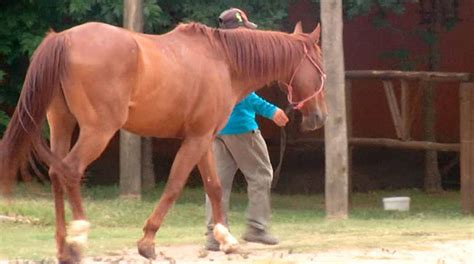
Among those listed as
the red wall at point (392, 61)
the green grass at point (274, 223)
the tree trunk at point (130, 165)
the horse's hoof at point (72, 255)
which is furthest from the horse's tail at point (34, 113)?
the red wall at point (392, 61)

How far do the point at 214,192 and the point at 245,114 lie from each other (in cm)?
85

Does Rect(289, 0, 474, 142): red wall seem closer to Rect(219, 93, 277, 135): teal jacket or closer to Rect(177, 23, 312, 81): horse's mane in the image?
Rect(219, 93, 277, 135): teal jacket

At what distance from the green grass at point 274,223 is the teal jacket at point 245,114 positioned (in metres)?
1.02

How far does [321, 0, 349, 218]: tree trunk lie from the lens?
12969mm

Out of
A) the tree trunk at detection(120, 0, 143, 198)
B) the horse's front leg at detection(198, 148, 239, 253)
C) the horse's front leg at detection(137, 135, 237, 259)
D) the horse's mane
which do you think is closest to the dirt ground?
the horse's front leg at detection(198, 148, 239, 253)

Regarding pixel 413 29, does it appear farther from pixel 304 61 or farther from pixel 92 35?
pixel 92 35

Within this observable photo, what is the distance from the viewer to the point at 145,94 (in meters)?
8.44

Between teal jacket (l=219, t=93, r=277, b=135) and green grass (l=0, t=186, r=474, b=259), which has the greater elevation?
teal jacket (l=219, t=93, r=277, b=135)

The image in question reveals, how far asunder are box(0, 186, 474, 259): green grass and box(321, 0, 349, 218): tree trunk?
1.03 feet

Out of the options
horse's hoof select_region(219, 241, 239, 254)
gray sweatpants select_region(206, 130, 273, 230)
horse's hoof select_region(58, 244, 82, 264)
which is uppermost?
gray sweatpants select_region(206, 130, 273, 230)

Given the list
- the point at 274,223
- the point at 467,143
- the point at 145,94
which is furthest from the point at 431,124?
the point at 145,94

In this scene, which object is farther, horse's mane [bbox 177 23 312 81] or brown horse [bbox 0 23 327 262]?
horse's mane [bbox 177 23 312 81]

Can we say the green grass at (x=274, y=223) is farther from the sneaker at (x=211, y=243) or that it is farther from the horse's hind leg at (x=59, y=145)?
the horse's hind leg at (x=59, y=145)

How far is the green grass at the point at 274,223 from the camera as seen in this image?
32.9ft
